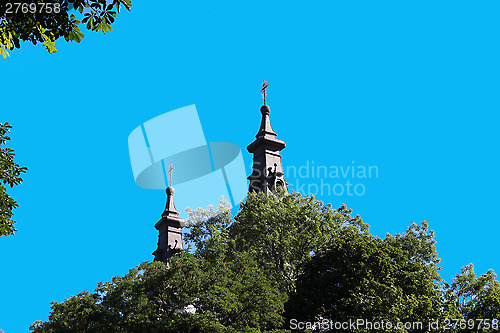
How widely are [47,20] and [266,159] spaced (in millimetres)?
35276

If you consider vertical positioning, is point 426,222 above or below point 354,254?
above

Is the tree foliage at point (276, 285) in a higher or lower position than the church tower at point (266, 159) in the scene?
lower

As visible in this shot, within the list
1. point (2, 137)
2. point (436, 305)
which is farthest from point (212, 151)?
point (2, 137)

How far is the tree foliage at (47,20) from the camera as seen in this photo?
11577 millimetres

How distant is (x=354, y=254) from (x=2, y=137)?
20.0 m

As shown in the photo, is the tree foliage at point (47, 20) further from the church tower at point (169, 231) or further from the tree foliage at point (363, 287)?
the church tower at point (169, 231)

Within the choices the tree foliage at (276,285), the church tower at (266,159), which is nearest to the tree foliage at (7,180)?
the tree foliage at (276,285)

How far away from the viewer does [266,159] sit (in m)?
46.5

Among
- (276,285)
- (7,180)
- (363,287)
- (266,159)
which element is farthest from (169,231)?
(7,180)

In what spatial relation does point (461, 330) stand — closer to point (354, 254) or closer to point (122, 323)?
point (354, 254)

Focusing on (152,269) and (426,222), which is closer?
(152,269)

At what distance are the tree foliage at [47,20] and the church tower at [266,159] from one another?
32776mm

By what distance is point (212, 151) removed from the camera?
132ft

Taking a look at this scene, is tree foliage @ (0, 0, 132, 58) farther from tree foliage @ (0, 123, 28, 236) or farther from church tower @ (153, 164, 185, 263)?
church tower @ (153, 164, 185, 263)
